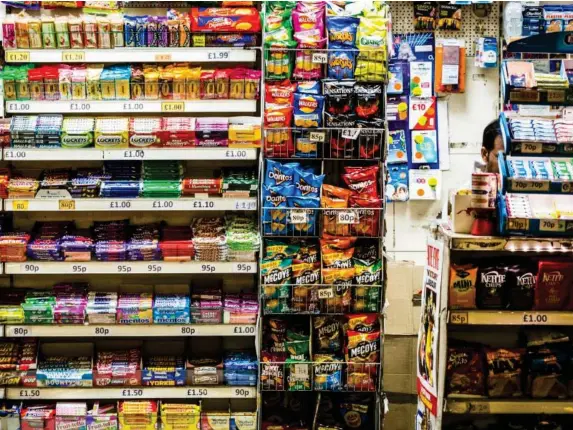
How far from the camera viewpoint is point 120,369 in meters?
4.44

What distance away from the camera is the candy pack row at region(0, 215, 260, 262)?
4.32 m

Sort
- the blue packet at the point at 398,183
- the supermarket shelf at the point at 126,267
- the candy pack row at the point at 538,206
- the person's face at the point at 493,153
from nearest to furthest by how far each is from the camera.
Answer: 1. the candy pack row at the point at 538,206
2. the person's face at the point at 493,153
3. the supermarket shelf at the point at 126,267
4. the blue packet at the point at 398,183

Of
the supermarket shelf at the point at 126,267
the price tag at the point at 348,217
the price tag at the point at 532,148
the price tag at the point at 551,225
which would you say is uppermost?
the price tag at the point at 532,148

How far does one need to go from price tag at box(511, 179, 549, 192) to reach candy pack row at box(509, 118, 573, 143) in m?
0.17

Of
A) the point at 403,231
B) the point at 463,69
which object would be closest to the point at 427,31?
the point at 463,69

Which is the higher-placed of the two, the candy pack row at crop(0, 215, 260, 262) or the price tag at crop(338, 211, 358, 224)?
the price tag at crop(338, 211, 358, 224)

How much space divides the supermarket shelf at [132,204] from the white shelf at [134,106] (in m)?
0.53

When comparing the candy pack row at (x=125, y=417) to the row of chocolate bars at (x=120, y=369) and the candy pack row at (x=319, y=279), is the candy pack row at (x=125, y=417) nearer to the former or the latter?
the row of chocolate bars at (x=120, y=369)

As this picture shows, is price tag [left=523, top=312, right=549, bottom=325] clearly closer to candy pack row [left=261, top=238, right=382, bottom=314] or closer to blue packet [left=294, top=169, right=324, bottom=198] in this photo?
candy pack row [left=261, top=238, right=382, bottom=314]

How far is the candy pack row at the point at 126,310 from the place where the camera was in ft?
14.3

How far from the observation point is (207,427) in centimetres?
449

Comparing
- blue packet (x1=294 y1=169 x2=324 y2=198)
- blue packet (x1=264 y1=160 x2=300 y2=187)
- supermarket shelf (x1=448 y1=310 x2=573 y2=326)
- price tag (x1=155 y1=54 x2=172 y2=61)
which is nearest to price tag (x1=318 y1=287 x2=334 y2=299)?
blue packet (x1=294 y1=169 x2=324 y2=198)

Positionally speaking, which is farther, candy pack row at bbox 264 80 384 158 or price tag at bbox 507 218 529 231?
candy pack row at bbox 264 80 384 158

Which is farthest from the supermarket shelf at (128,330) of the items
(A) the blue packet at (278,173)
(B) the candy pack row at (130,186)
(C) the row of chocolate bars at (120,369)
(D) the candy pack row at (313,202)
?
(A) the blue packet at (278,173)
